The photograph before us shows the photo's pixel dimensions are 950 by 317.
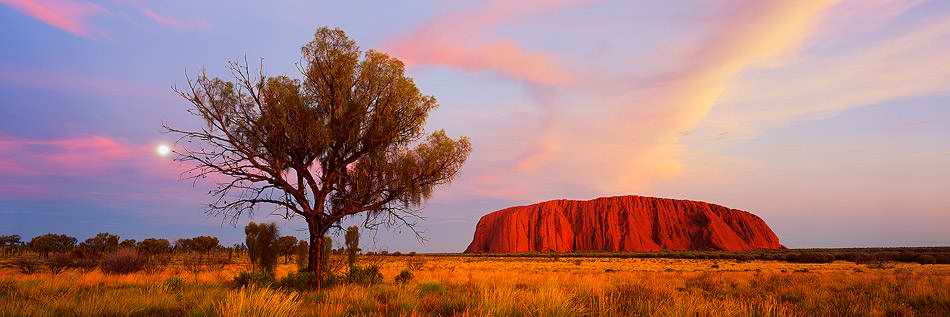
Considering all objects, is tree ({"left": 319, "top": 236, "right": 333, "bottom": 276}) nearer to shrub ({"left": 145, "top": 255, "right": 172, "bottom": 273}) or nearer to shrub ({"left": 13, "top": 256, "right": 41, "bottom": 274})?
shrub ({"left": 145, "top": 255, "right": 172, "bottom": 273})

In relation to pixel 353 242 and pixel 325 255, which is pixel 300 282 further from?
pixel 353 242

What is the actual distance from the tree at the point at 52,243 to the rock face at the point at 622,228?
97321 millimetres

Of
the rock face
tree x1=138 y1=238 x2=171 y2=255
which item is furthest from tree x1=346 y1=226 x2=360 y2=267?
the rock face

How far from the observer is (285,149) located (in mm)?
15562

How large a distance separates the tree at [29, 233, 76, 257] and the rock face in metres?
97.3

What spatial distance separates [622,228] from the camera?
15125 cm

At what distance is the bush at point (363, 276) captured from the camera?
15.9m

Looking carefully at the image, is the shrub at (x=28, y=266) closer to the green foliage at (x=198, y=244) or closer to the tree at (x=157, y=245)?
the tree at (x=157, y=245)

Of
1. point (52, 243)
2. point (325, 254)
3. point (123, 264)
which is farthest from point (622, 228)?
point (325, 254)

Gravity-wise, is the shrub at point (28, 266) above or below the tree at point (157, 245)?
below

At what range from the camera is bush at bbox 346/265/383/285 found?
15.9m

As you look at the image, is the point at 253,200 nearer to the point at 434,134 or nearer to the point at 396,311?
the point at 434,134

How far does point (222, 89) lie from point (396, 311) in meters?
10.7

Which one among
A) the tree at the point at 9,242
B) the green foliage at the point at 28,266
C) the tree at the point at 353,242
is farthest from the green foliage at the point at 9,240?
the tree at the point at 353,242
